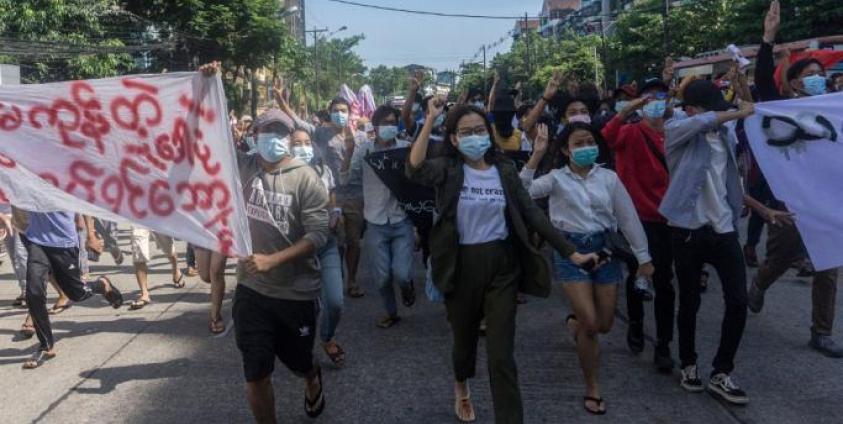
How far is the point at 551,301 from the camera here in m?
6.66

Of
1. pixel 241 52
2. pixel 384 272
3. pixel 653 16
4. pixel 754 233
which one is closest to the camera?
pixel 384 272

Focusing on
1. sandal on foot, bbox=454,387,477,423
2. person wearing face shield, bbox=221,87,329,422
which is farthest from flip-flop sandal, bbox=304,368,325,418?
sandal on foot, bbox=454,387,477,423

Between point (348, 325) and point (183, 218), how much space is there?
275 cm

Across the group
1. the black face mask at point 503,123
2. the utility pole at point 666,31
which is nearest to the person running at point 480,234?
the black face mask at point 503,123

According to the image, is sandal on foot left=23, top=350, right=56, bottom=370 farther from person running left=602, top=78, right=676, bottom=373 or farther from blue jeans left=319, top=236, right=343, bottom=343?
person running left=602, top=78, right=676, bottom=373

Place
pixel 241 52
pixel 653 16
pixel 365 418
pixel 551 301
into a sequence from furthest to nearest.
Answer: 1. pixel 653 16
2. pixel 241 52
3. pixel 551 301
4. pixel 365 418

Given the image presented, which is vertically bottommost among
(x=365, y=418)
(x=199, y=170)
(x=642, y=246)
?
(x=365, y=418)

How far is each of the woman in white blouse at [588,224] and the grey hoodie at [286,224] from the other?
47.2 inches

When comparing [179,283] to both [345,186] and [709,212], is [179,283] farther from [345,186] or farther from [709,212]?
[709,212]

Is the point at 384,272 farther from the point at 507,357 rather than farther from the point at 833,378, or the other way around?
the point at 833,378

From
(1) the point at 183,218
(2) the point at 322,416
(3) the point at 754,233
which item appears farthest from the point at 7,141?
(3) the point at 754,233

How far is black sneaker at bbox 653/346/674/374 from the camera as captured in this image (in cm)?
471

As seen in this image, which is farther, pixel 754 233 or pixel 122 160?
pixel 754 233

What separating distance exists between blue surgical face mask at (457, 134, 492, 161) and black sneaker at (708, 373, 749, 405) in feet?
6.08
